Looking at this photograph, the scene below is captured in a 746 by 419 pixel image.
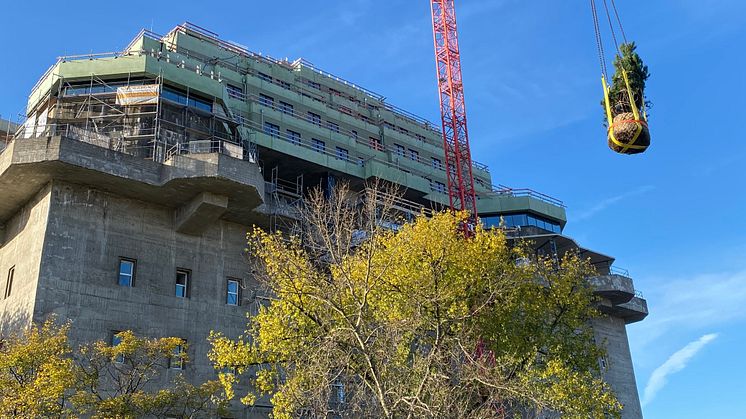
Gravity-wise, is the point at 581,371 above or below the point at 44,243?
below

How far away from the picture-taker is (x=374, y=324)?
75.7 feet

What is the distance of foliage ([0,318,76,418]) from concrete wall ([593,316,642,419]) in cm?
4740

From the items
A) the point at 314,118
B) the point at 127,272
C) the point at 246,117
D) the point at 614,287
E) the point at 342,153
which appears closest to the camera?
the point at 127,272

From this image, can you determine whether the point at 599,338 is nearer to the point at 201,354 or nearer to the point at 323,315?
the point at 201,354

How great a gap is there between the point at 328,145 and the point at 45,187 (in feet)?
78.1

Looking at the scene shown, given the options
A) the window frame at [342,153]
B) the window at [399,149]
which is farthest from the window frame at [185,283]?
the window at [399,149]

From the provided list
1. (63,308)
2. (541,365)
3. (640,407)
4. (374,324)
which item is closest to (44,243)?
(63,308)

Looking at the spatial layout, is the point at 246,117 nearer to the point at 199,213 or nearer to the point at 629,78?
the point at 199,213

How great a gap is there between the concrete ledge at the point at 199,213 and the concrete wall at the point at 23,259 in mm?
7021

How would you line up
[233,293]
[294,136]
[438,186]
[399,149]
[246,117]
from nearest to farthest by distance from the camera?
[233,293]
[246,117]
[294,136]
[438,186]
[399,149]

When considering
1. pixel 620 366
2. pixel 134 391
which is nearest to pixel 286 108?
pixel 134 391

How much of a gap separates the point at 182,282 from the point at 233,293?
3.11m

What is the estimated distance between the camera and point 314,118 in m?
58.7

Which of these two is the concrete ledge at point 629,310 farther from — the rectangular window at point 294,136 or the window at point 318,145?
the rectangular window at point 294,136
